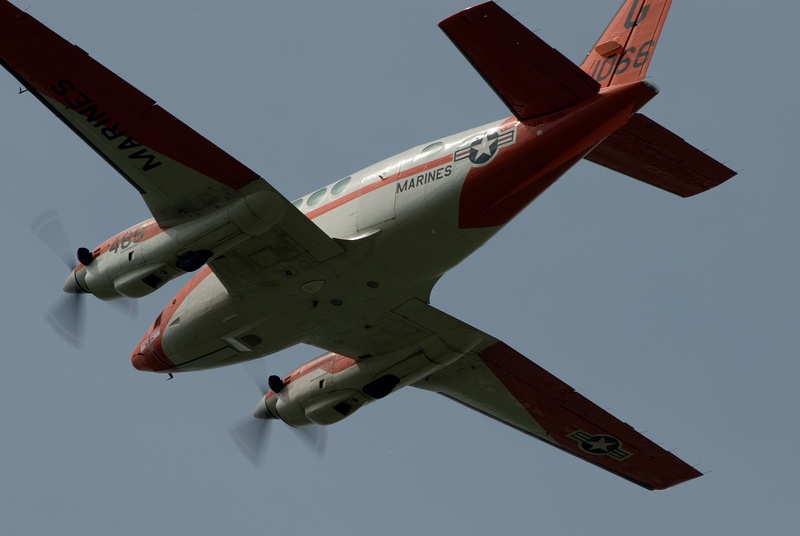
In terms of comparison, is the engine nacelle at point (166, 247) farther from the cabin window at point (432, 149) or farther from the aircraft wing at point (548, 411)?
the aircraft wing at point (548, 411)

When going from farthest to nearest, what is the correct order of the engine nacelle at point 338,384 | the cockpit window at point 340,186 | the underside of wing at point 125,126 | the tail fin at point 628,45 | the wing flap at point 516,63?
the engine nacelle at point 338,384, the cockpit window at point 340,186, the tail fin at point 628,45, the underside of wing at point 125,126, the wing flap at point 516,63

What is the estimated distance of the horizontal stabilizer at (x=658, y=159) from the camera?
96.2 ft

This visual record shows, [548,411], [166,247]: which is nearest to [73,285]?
[166,247]

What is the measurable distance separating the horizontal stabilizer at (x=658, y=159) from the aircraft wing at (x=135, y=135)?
21.6ft

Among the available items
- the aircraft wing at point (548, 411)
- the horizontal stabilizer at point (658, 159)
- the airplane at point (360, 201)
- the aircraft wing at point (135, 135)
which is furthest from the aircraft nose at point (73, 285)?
the horizontal stabilizer at point (658, 159)

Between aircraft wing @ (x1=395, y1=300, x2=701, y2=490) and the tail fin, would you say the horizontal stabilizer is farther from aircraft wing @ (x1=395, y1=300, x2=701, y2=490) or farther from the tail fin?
aircraft wing @ (x1=395, y1=300, x2=701, y2=490)

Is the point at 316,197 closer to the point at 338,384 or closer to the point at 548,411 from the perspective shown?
the point at 338,384

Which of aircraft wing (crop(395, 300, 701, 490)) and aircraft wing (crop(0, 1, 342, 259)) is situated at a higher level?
aircraft wing (crop(0, 1, 342, 259))

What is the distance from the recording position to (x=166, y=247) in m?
29.9

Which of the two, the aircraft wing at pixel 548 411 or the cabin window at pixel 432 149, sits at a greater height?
the cabin window at pixel 432 149

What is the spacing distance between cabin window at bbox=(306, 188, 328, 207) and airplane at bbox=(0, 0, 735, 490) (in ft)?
0.15

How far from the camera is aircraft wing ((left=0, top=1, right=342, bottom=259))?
2742 cm

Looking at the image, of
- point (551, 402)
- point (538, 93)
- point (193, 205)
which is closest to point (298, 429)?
point (551, 402)

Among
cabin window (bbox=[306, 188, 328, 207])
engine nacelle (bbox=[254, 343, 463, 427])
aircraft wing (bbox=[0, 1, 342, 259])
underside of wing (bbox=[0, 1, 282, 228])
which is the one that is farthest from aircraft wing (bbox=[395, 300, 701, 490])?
underside of wing (bbox=[0, 1, 282, 228])
